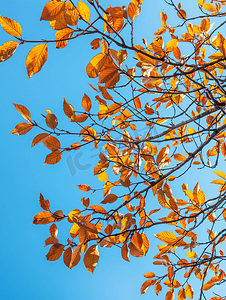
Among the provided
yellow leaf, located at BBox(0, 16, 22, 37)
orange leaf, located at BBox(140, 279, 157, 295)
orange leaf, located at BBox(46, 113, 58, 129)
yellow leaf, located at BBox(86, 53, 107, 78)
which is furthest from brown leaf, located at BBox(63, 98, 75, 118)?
orange leaf, located at BBox(140, 279, 157, 295)

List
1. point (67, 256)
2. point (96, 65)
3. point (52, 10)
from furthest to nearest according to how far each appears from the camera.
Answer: point (67, 256), point (96, 65), point (52, 10)

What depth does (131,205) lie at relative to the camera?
1.32 meters

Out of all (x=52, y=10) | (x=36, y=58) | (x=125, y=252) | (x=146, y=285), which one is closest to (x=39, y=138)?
(x=36, y=58)

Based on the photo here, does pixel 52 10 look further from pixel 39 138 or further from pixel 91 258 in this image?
pixel 91 258

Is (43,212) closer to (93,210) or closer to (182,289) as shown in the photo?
(93,210)

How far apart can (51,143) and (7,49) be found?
39 cm

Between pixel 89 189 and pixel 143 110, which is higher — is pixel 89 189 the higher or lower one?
the lower one

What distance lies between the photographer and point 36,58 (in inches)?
25.6

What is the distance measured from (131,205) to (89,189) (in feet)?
0.97

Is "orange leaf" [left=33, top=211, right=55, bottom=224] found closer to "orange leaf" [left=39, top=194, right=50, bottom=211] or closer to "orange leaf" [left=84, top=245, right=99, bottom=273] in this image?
Answer: "orange leaf" [left=39, top=194, right=50, bottom=211]

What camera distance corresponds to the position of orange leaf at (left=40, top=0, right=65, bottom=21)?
0.60 m

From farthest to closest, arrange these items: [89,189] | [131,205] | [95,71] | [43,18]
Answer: [131,205] → [89,189] → [95,71] → [43,18]

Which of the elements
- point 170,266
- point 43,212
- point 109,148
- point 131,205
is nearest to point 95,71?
point 109,148

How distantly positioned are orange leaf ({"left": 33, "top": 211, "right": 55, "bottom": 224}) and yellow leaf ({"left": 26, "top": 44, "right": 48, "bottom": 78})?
1.88ft
